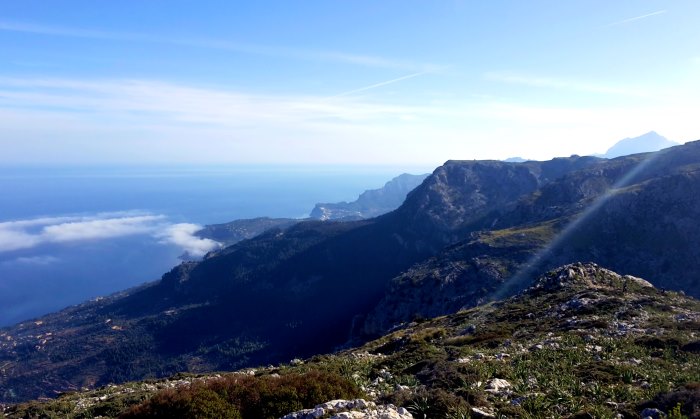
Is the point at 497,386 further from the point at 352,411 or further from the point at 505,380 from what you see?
the point at 352,411

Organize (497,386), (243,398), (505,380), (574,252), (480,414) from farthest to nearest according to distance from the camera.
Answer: (574,252)
(505,380)
(497,386)
(243,398)
(480,414)

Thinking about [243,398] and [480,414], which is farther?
[243,398]

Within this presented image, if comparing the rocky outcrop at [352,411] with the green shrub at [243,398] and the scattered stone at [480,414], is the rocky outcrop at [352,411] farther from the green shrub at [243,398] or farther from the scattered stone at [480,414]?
the scattered stone at [480,414]

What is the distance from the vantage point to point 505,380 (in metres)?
19.9

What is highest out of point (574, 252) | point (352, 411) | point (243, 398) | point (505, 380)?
point (352, 411)

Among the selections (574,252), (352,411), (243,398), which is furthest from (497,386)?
(574,252)

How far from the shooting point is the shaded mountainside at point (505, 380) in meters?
15.0

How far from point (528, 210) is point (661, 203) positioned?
61016 mm

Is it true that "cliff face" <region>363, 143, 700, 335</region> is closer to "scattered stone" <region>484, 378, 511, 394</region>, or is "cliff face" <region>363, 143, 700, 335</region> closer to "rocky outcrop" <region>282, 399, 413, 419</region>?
"scattered stone" <region>484, 378, 511, 394</region>

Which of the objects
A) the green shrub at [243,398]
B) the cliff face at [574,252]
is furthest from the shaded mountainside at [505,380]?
the cliff face at [574,252]

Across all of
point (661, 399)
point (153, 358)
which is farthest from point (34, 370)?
point (661, 399)

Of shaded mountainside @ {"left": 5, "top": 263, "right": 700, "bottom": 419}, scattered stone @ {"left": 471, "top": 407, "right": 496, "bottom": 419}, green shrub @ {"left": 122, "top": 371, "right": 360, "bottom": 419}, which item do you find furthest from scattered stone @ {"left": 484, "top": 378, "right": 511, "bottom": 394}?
green shrub @ {"left": 122, "top": 371, "right": 360, "bottom": 419}

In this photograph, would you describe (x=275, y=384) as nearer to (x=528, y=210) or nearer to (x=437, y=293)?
(x=437, y=293)

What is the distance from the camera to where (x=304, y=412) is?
46.4 feet
